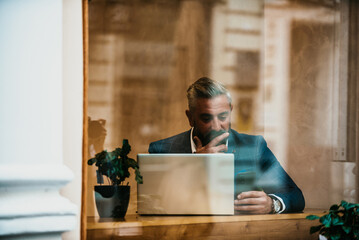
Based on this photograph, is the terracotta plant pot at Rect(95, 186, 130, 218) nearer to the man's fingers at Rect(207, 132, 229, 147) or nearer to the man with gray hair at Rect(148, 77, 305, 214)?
the man with gray hair at Rect(148, 77, 305, 214)

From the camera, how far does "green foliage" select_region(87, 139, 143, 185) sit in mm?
1990

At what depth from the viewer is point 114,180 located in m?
2.01

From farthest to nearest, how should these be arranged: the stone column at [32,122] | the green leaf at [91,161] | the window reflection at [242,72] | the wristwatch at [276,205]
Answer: the wristwatch at [276,205] → the window reflection at [242,72] → the green leaf at [91,161] → the stone column at [32,122]

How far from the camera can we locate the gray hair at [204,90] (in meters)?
2.26

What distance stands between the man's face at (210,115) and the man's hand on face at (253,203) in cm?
38

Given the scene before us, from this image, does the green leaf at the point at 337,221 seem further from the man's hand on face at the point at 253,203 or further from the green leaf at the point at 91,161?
the green leaf at the point at 91,161

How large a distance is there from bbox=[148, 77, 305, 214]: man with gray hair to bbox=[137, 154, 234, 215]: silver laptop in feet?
0.27

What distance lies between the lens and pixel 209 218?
7.06 feet

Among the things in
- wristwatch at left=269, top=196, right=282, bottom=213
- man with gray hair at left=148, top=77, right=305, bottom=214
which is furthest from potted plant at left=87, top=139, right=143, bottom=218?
wristwatch at left=269, top=196, right=282, bottom=213

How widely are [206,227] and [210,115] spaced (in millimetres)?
607

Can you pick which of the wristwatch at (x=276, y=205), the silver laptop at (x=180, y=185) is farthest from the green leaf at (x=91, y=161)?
the wristwatch at (x=276, y=205)

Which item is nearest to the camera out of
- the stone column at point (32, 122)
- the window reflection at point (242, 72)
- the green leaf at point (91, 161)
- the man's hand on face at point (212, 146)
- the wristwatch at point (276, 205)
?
the stone column at point (32, 122)

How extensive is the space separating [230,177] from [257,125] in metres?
0.36

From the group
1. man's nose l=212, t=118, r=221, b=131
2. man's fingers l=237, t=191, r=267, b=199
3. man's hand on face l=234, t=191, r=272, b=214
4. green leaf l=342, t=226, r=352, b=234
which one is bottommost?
green leaf l=342, t=226, r=352, b=234
